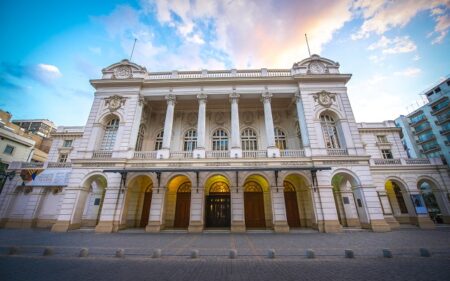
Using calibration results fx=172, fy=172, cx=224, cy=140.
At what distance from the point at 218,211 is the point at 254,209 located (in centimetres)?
327

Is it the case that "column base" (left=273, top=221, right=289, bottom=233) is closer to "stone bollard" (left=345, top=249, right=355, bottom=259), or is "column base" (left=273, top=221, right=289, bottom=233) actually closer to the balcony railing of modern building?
"stone bollard" (left=345, top=249, right=355, bottom=259)

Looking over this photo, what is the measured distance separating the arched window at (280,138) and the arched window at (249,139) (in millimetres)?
2285

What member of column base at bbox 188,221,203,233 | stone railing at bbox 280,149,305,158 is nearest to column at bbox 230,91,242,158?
stone railing at bbox 280,149,305,158

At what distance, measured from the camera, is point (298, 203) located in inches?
621

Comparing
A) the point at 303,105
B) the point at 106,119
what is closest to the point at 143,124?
the point at 106,119

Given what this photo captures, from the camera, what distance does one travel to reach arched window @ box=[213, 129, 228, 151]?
18344 millimetres

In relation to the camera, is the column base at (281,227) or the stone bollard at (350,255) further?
the column base at (281,227)

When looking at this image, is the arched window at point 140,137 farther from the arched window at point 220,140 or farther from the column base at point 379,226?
the column base at point 379,226

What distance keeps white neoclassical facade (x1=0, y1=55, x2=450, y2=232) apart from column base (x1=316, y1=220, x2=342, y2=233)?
0.07m

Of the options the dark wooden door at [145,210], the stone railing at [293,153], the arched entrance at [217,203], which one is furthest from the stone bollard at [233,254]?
the dark wooden door at [145,210]

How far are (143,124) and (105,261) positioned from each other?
46.0 ft

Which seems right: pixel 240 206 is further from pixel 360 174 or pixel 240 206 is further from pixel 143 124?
pixel 143 124

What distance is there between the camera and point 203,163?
47.6 ft

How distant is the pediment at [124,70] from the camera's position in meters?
17.4
